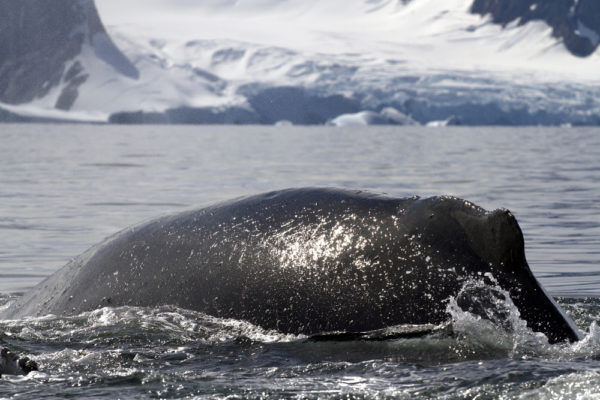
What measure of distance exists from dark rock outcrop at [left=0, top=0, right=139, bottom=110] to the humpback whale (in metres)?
134

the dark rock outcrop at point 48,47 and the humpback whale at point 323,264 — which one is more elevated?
the humpback whale at point 323,264

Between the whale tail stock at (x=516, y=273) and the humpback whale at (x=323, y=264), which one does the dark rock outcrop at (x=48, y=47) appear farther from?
the whale tail stock at (x=516, y=273)

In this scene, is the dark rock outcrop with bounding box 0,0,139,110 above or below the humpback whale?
below

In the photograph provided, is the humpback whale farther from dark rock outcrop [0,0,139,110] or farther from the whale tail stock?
dark rock outcrop [0,0,139,110]

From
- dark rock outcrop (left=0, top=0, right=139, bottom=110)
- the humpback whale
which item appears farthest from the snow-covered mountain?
the humpback whale

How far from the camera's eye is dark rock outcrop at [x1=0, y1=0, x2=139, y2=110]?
13938 centimetres

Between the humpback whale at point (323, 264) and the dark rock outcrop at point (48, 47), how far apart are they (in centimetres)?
13448

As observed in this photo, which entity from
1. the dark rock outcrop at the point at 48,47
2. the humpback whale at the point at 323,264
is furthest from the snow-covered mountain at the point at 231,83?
the humpback whale at the point at 323,264

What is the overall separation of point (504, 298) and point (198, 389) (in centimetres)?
133

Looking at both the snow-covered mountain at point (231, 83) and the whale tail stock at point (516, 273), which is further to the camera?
the snow-covered mountain at point (231, 83)

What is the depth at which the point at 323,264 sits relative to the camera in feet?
14.5

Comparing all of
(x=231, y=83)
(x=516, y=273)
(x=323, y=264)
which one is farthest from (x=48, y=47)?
(x=516, y=273)

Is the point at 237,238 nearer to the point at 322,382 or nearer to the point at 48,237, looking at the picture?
the point at 322,382

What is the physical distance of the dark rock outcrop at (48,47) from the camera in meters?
139
